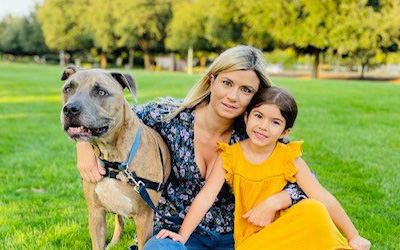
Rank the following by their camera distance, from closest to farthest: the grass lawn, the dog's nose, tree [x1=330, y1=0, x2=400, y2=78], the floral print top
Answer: the dog's nose, the floral print top, the grass lawn, tree [x1=330, y1=0, x2=400, y2=78]

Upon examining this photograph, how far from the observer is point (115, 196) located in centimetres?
341

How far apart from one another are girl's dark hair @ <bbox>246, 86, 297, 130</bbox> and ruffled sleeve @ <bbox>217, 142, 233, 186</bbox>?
382mm

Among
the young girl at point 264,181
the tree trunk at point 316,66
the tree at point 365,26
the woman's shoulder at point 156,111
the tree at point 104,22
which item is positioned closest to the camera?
the young girl at point 264,181

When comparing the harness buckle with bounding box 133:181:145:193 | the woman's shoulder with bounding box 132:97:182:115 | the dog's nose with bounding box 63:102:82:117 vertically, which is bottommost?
the harness buckle with bounding box 133:181:145:193

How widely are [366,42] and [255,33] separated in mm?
10841

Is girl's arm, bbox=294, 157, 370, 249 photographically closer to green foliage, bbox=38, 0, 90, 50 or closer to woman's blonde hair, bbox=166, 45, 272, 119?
woman's blonde hair, bbox=166, 45, 272, 119

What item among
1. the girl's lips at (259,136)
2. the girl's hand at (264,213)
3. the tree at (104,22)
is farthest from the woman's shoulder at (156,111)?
the tree at (104,22)

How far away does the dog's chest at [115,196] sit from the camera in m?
3.39

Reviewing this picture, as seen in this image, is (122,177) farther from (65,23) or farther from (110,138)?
(65,23)

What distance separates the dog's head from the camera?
122 inches

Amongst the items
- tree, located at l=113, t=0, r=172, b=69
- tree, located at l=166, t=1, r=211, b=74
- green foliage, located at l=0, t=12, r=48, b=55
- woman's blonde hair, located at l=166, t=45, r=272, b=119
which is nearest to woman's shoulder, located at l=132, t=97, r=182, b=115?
woman's blonde hair, located at l=166, t=45, r=272, b=119

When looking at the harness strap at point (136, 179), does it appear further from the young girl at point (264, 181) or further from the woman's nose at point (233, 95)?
the woman's nose at point (233, 95)

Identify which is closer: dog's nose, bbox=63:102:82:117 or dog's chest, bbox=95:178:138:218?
dog's nose, bbox=63:102:82:117

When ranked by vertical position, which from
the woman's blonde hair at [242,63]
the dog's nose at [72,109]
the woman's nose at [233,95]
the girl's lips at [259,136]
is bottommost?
the girl's lips at [259,136]
